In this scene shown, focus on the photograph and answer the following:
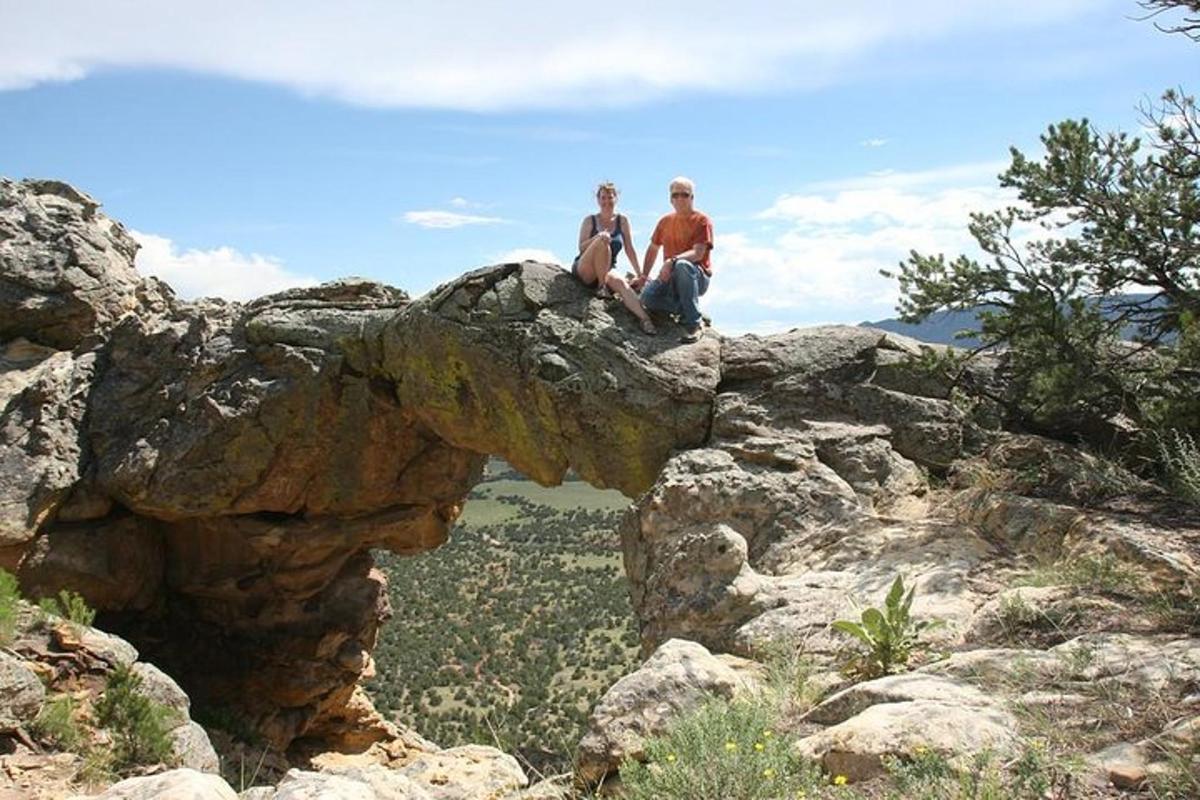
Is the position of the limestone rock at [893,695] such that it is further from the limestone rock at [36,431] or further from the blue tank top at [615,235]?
the limestone rock at [36,431]

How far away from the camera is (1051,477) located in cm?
856

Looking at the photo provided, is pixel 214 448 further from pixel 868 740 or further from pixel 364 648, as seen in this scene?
pixel 868 740

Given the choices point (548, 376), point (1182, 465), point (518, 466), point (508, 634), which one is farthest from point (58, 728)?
point (508, 634)

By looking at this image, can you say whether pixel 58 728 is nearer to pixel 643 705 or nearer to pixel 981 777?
pixel 643 705

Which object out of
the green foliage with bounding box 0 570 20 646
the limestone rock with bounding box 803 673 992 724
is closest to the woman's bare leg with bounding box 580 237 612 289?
the green foliage with bounding box 0 570 20 646

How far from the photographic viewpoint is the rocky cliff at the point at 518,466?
6.34 m

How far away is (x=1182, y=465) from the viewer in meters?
7.52

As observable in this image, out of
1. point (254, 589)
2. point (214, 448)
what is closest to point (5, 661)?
point (214, 448)

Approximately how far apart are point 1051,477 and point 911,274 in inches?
88.1

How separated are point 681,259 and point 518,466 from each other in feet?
11.8

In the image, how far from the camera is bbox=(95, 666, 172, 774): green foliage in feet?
26.8

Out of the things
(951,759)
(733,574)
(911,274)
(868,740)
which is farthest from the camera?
(911,274)

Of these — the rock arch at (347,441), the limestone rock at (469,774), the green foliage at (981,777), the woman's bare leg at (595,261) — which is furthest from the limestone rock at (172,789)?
the woman's bare leg at (595,261)

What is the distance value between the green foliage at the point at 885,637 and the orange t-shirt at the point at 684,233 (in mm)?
5254
